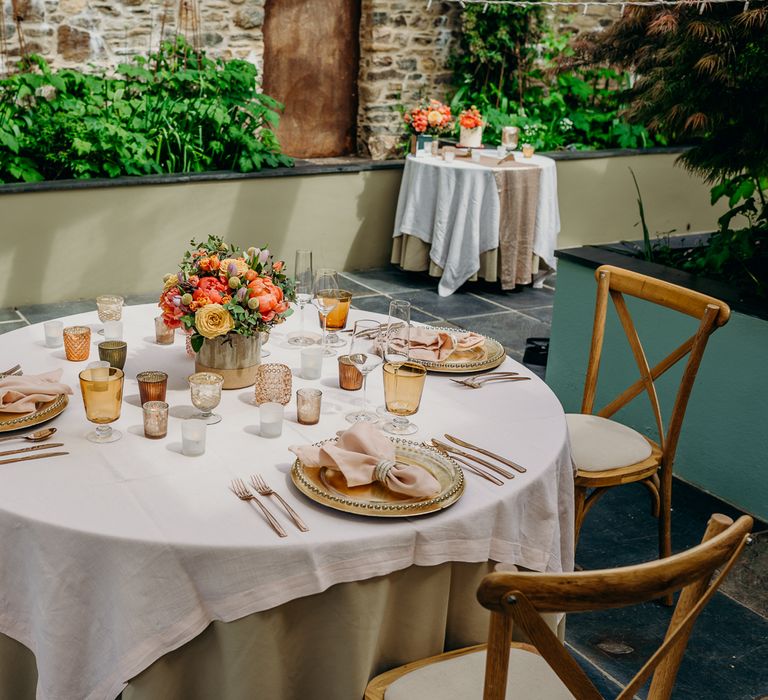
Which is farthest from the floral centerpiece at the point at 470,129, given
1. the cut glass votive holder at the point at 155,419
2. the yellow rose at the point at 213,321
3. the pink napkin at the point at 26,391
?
the cut glass votive holder at the point at 155,419

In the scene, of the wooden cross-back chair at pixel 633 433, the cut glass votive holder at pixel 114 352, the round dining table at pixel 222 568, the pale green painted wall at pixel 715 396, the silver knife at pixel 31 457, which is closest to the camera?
the round dining table at pixel 222 568

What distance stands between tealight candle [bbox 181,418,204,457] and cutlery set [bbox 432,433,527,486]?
49cm

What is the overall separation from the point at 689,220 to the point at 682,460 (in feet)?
15.4

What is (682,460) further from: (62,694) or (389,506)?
(62,694)

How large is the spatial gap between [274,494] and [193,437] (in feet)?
0.78

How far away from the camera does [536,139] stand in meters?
7.43

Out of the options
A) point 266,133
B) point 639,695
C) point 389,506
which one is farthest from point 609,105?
point 389,506

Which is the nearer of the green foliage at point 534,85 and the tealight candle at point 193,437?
the tealight candle at point 193,437

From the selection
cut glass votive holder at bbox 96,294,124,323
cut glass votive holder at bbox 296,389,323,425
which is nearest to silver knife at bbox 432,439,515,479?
cut glass votive holder at bbox 296,389,323,425

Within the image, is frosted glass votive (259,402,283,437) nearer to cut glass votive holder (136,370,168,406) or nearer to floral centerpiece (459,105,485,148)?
cut glass votive holder (136,370,168,406)

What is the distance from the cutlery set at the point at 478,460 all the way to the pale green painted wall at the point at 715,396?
1829 mm

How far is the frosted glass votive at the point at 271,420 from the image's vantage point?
6.39 ft

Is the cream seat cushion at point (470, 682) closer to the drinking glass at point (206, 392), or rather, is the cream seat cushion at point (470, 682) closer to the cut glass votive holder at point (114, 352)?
the drinking glass at point (206, 392)

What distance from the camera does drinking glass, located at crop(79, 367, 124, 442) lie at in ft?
6.12
